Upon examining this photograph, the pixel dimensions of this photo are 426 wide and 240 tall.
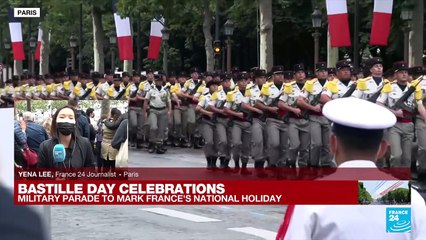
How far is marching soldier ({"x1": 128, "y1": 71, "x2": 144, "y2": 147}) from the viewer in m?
4.91

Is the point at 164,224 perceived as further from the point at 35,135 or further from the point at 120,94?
the point at 35,135

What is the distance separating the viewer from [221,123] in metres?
5.93

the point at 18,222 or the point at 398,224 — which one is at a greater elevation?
the point at 18,222

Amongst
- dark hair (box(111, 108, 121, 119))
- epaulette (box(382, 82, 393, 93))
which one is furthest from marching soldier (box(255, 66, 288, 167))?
dark hair (box(111, 108, 121, 119))

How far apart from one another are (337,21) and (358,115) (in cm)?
357

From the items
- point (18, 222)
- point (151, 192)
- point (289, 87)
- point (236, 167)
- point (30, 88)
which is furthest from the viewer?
point (289, 87)

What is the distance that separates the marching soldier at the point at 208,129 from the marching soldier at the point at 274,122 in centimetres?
36

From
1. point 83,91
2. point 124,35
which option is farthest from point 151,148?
point 124,35

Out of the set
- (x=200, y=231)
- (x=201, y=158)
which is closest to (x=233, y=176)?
(x=201, y=158)

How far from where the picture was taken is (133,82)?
5797 millimetres

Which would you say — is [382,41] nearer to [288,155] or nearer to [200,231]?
[288,155]

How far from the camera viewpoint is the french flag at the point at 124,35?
663cm

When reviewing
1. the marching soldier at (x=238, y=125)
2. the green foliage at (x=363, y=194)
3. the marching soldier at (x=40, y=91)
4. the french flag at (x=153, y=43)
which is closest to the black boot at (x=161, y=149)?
the marching soldier at (x=238, y=125)

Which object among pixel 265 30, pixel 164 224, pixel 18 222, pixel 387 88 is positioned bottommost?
pixel 164 224
